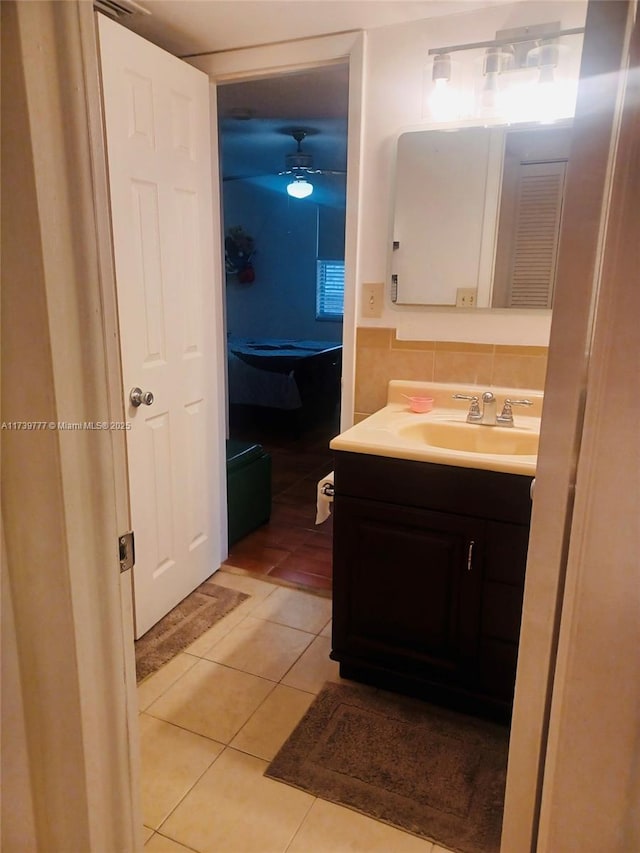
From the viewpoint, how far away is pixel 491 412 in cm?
192

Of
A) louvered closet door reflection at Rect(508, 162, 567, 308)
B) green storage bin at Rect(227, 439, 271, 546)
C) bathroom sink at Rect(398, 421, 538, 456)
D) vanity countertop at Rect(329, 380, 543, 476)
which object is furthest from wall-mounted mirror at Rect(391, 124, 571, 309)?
green storage bin at Rect(227, 439, 271, 546)

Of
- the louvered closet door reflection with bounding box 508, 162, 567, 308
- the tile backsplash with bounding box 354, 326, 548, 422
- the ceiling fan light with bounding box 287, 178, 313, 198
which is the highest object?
the ceiling fan light with bounding box 287, 178, 313, 198

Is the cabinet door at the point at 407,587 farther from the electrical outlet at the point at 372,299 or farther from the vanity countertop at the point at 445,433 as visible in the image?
the electrical outlet at the point at 372,299

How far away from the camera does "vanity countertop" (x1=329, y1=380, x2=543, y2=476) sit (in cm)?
160

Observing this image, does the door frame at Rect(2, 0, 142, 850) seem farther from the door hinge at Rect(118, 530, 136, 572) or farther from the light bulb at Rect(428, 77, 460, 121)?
the light bulb at Rect(428, 77, 460, 121)

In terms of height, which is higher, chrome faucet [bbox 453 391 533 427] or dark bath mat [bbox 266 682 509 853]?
chrome faucet [bbox 453 391 533 427]

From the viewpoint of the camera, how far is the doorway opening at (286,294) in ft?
9.44

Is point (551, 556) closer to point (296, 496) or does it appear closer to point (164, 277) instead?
point (164, 277)

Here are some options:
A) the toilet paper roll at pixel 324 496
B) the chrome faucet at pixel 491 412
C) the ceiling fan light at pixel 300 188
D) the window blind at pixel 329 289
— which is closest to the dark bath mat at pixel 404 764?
the toilet paper roll at pixel 324 496

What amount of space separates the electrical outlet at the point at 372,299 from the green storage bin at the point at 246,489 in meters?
1.08

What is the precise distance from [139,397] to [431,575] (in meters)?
1.12

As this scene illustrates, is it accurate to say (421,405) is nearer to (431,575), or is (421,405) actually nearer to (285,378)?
(431,575)

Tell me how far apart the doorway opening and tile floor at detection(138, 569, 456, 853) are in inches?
16.7

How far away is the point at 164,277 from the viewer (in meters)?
2.06
